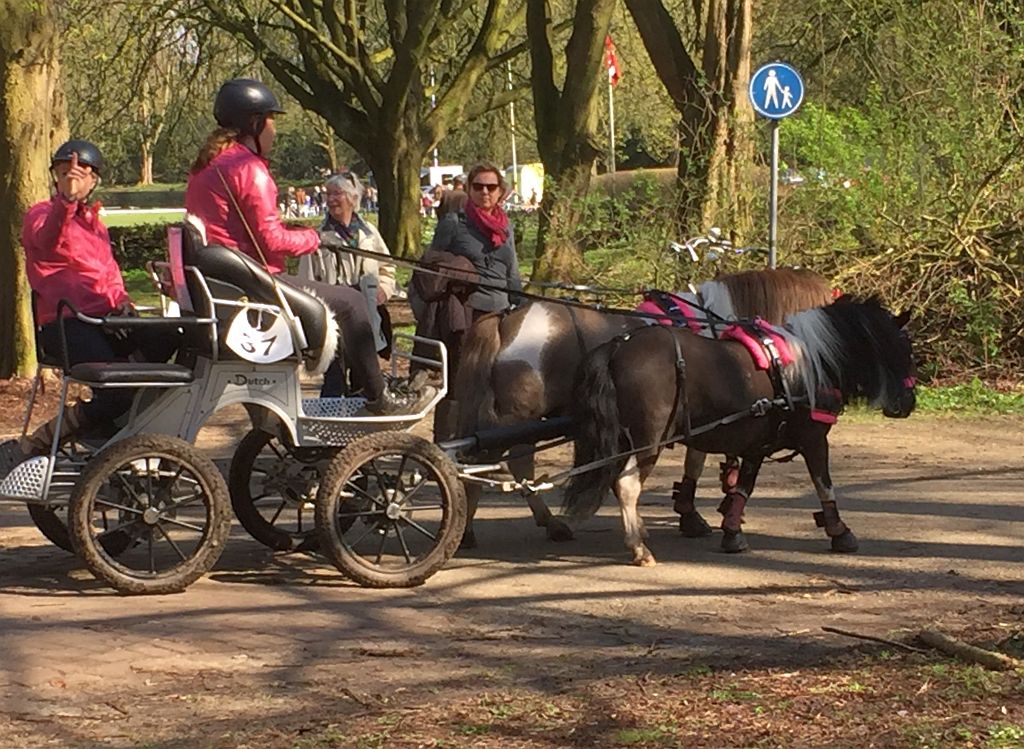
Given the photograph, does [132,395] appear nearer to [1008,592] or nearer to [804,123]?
[1008,592]

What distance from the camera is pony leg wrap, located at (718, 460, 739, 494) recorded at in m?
9.15

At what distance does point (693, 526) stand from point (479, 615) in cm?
222

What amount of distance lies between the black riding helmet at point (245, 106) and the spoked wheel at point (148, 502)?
1.54 m

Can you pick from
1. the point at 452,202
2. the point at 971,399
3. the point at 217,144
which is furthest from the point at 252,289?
the point at 971,399

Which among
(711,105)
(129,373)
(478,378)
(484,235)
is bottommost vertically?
(478,378)

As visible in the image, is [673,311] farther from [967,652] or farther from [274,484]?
[967,652]

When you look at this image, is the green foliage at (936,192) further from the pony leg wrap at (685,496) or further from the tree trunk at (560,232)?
the pony leg wrap at (685,496)

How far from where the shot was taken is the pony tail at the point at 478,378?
8.91 meters

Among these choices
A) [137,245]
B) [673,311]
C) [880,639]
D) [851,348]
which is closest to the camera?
[880,639]

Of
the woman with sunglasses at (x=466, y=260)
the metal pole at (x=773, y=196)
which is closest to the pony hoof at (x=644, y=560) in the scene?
the woman with sunglasses at (x=466, y=260)

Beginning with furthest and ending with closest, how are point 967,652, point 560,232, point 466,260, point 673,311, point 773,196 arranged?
point 560,232, point 773,196, point 466,260, point 673,311, point 967,652

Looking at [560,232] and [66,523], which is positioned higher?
[560,232]

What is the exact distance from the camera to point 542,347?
29.3 ft

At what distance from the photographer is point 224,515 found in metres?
7.83
